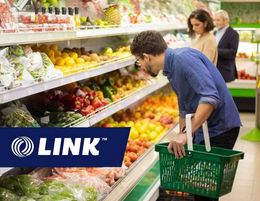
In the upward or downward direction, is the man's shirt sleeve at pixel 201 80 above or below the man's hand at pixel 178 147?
above

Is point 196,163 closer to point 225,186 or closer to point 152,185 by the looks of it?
point 225,186

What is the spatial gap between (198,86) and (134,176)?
59.1 inches

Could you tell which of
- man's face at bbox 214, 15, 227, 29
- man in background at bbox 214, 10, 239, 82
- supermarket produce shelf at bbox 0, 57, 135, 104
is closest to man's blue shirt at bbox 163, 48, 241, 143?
supermarket produce shelf at bbox 0, 57, 135, 104

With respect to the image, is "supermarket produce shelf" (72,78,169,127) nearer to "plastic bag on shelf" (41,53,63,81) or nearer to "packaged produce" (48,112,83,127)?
"packaged produce" (48,112,83,127)

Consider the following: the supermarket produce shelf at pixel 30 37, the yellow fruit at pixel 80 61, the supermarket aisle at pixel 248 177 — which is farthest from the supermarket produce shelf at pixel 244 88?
the supermarket produce shelf at pixel 30 37

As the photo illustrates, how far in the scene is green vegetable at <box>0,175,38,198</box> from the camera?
3.28 m

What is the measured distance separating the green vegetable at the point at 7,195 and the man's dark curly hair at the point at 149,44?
1.15 metres

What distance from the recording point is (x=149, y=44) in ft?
10.7

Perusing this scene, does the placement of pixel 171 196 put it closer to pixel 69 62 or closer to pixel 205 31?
pixel 69 62

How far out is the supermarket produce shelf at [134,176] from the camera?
12.8ft

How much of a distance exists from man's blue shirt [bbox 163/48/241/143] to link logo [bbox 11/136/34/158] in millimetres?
981

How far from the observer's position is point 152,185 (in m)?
4.54

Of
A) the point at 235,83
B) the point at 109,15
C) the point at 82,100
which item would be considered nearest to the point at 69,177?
the point at 82,100

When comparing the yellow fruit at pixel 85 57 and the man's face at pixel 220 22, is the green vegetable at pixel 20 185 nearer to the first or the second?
the yellow fruit at pixel 85 57
